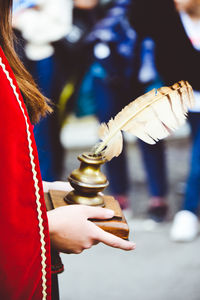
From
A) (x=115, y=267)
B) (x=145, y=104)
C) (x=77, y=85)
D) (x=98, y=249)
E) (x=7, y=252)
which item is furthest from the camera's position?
(x=77, y=85)

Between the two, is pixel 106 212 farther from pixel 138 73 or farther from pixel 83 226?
pixel 138 73

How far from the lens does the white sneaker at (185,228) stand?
10.5 feet

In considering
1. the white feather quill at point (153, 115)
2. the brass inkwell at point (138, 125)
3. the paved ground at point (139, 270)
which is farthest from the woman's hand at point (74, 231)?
the paved ground at point (139, 270)

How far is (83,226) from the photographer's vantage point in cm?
107

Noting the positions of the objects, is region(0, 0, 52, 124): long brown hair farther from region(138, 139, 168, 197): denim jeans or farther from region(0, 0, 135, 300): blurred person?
region(138, 139, 168, 197): denim jeans

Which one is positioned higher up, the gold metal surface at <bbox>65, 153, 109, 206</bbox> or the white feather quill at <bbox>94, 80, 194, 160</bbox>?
the white feather quill at <bbox>94, 80, 194, 160</bbox>

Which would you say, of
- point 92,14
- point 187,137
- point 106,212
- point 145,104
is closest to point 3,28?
point 145,104

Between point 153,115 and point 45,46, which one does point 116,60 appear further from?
point 153,115

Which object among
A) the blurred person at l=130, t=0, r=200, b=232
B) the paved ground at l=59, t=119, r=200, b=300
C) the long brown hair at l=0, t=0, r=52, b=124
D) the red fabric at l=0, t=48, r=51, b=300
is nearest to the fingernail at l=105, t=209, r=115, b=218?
the red fabric at l=0, t=48, r=51, b=300

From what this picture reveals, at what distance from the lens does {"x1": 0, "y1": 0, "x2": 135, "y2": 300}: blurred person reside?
3.21 feet

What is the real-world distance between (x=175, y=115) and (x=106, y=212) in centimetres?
38

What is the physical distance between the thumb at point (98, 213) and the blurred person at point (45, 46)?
78.6 inches

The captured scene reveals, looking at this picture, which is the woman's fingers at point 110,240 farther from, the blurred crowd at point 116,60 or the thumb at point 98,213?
the blurred crowd at point 116,60

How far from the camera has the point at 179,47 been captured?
2881mm
